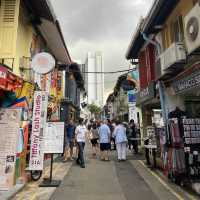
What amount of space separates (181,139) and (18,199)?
4431 millimetres

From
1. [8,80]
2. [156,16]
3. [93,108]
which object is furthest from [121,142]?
[93,108]

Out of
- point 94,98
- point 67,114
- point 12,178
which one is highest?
point 94,98

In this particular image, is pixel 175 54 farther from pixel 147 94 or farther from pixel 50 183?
pixel 50 183

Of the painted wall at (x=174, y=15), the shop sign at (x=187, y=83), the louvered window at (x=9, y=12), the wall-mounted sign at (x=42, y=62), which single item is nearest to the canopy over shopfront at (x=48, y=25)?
the louvered window at (x=9, y=12)

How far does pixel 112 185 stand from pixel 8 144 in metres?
3.08

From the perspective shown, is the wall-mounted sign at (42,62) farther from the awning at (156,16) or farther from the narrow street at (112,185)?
the awning at (156,16)

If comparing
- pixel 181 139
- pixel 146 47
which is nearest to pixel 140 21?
pixel 146 47

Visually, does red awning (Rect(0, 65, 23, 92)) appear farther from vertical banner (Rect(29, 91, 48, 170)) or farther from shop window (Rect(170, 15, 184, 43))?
shop window (Rect(170, 15, 184, 43))

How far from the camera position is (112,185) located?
699cm

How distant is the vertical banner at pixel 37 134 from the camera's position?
696cm

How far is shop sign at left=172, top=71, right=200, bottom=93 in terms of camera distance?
6.61 meters

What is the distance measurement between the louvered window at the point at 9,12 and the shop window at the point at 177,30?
5833 millimetres

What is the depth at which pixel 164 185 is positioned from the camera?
6977mm

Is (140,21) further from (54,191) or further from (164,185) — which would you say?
(54,191)
